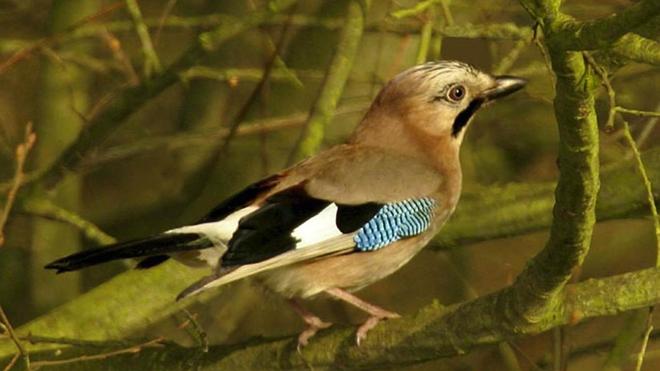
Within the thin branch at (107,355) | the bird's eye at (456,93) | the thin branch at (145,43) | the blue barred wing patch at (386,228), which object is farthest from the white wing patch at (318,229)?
the thin branch at (145,43)

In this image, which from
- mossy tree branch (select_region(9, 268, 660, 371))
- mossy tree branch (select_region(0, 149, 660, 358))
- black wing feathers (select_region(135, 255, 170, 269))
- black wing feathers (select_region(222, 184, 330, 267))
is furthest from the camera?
mossy tree branch (select_region(0, 149, 660, 358))

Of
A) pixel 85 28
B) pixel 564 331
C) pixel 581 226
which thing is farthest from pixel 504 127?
pixel 581 226

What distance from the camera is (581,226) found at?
11.5 ft

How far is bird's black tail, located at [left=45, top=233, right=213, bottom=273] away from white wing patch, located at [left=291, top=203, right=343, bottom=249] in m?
0.34

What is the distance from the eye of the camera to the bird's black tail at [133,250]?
4691 millimetres

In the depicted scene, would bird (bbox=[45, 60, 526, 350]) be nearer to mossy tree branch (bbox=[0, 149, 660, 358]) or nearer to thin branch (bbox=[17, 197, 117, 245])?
mossy tree branch (bbox=[0, 149, 660, 358])

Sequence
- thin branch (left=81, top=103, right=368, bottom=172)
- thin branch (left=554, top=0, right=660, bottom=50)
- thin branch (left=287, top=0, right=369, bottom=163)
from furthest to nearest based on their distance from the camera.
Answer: thin branch (left=81, top=103, right=368, bottom=172)
thin branch (left=287, top=0, right=369, bottom=163)
thin branch (left=554, top=0, right=660, bottom=50)

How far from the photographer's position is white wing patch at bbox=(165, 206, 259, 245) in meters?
4.85

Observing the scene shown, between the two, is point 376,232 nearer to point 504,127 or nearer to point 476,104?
point 476,104

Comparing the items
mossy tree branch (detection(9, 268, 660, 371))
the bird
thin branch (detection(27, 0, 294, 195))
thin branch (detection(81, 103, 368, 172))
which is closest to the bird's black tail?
the bird

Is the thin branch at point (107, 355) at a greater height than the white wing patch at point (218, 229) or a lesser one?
lesser

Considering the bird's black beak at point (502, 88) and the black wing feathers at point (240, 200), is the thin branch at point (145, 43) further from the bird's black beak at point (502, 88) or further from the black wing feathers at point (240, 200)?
the bird's black beak at point (502, 88)

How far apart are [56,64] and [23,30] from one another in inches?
36.7

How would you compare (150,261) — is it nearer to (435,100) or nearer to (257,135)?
(435,100)
